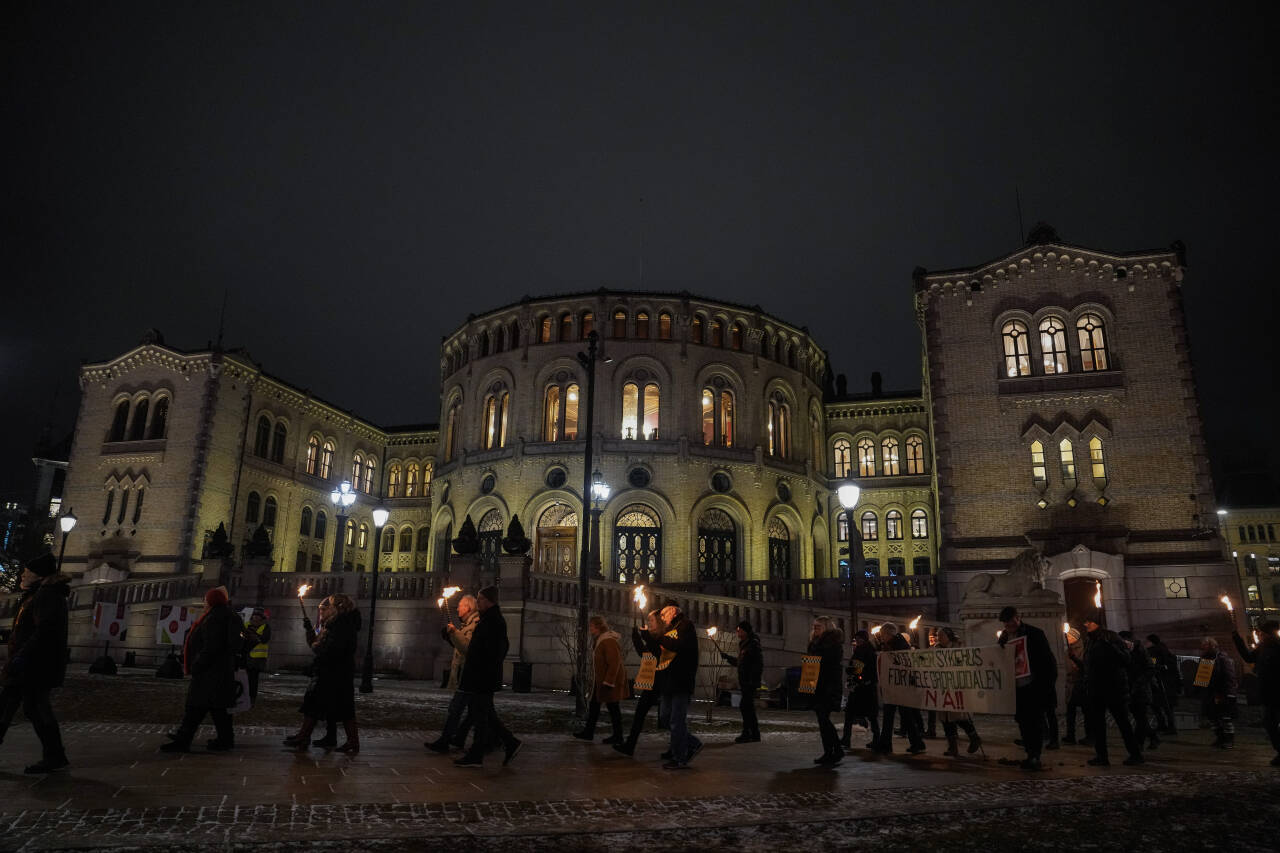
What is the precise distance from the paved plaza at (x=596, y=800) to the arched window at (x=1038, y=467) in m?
20.5

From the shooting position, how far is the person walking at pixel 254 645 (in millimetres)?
10211

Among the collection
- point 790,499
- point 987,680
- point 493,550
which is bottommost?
point 987,680

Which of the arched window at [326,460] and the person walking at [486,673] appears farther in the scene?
the arched window at [326,460]

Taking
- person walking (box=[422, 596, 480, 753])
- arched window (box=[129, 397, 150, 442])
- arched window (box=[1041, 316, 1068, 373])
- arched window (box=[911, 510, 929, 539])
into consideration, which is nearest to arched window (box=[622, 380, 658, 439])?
arched window (box=[911, 510, 929, 539])

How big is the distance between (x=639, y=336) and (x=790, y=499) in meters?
10.6

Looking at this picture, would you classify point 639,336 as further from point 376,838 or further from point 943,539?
point 376,838

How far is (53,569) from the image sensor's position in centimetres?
848

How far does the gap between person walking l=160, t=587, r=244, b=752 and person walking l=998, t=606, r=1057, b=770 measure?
29.0 feet

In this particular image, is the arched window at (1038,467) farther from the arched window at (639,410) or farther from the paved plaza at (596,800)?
the paved plaza at (596,800)

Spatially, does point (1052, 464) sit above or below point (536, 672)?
above

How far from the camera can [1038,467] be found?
30.3 m

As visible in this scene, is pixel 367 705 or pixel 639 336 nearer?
pixel 367 705

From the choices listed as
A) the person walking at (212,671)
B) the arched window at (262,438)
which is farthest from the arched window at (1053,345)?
the arched window at (262,438)

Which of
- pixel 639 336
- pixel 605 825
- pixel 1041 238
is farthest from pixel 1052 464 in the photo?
pixel 605 825
